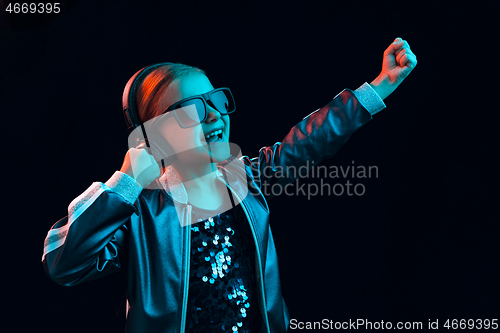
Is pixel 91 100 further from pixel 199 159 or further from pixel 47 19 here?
pixel 199 159

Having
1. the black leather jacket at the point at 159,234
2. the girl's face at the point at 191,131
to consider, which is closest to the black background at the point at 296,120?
Result: the black leather jacket at the point at 159,234

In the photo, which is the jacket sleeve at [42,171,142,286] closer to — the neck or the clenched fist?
the neck

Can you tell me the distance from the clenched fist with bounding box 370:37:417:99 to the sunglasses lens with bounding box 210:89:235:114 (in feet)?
1.32

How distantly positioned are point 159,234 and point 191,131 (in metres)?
0.26

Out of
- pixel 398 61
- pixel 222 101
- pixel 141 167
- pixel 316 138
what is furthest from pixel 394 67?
pixel 141 167

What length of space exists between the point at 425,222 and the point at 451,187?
0.53 feet

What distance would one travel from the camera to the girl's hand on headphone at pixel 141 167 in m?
0.92

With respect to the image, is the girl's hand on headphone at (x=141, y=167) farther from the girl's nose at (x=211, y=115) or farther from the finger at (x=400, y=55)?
the finger at (x=400, y=55)

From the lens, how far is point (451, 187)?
4.80 feet

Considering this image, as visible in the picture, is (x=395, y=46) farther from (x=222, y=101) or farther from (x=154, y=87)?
(x=154, y=87)

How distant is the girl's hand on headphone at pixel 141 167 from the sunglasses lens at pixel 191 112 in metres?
0.12

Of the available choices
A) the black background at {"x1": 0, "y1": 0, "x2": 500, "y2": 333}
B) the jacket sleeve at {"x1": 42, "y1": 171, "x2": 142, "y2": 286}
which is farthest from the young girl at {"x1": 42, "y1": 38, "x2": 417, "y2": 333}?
the black background at {"x1": 0, "y1": 0, "x2": 500, "y2": 333}

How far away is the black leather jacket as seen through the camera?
0.86 meters

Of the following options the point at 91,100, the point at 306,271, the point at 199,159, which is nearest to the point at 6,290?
the point at 91,100
